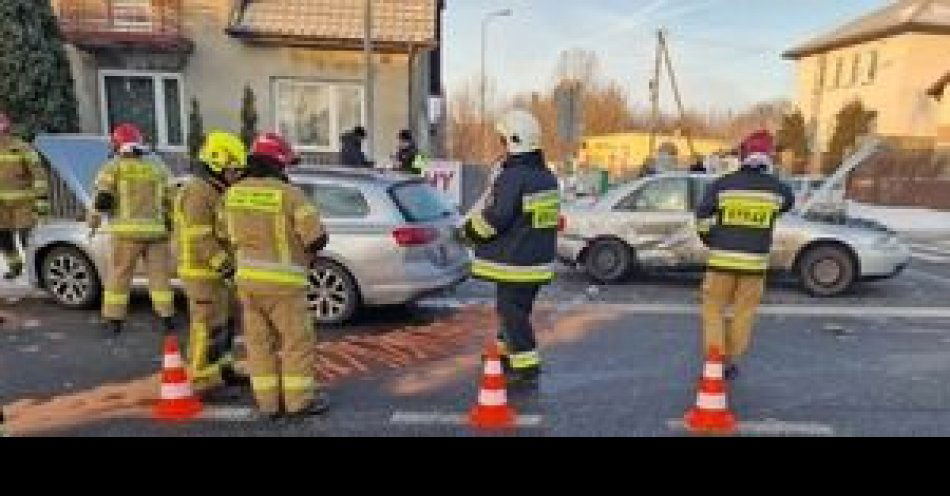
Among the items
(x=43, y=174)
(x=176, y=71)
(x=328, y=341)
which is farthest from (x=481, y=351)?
(x=176, y=71)

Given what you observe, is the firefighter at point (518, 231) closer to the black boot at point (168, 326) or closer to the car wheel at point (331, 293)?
the car wheel at point (331, 293)

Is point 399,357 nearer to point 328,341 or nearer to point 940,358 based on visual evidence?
point 328,341

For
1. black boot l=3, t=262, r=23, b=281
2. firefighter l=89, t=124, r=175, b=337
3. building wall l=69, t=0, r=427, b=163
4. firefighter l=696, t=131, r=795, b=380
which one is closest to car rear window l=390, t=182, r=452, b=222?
firefighter l=89, t=124, r=175, b=337

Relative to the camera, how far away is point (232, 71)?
17.8m

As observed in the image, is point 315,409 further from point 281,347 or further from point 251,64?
point 251,64

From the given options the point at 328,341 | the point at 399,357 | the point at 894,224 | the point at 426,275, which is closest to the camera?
the point at 399,357

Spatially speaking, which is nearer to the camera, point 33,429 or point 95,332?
point 33,429

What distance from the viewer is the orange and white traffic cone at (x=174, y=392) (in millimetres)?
4746

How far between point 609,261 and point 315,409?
5.76 metres

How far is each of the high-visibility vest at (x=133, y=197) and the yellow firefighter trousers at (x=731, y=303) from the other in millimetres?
4498

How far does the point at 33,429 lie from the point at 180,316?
284cm

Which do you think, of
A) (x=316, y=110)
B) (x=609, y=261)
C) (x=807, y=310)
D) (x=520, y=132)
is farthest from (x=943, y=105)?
(x=520, y=132)

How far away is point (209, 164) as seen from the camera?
5.11 meters

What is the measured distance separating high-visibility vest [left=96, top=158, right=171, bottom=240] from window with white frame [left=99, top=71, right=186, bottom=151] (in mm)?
11994
